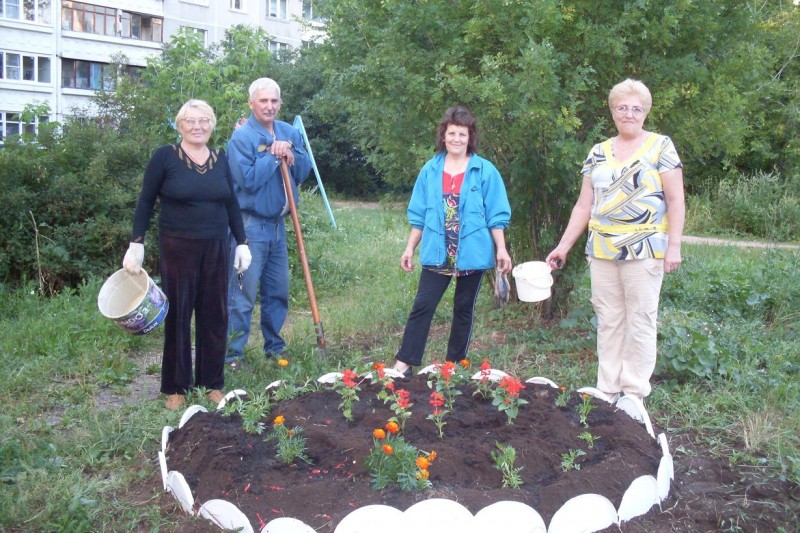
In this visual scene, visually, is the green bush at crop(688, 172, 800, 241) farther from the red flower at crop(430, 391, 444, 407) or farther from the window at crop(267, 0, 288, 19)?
the window at crop(267, 0, 288, 19)

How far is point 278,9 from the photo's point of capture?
49.2 meters

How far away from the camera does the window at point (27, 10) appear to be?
37906 mm

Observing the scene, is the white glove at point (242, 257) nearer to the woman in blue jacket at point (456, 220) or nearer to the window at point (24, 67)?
the woman in blue jacket at point (456, 220)

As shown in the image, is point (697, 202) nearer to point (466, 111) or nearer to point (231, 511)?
point (466, 111)

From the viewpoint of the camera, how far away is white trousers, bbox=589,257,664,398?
4668 millimetres

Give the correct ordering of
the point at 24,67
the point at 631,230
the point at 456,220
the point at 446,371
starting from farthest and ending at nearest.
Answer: the point at 24,67 → the point at 456,220 → the point at 631,230 → the point at 446,371

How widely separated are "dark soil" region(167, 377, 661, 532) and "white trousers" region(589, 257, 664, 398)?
0.60 m

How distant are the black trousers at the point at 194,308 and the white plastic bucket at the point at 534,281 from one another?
1.81 m

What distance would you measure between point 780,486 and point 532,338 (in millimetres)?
2840

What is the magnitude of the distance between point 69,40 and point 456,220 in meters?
39.0

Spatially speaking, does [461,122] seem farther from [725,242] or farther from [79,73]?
[79,73]

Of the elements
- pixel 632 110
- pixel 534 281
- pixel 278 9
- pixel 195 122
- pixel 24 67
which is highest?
pixel 278 9

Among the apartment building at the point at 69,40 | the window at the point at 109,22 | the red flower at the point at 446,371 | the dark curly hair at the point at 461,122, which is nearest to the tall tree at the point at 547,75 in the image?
the dark curly hair at the point at 461,122

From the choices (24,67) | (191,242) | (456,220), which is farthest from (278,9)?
(191,242)
